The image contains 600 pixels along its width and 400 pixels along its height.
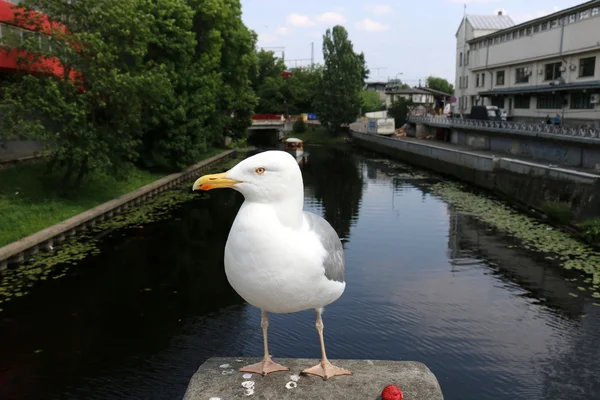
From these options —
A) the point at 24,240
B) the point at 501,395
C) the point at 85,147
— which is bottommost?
the point at 501,395

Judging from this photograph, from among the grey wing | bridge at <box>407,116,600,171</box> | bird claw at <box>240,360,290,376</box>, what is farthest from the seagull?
bridge at <box>407,116,600,171</box>

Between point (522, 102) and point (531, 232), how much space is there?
99.2 ft

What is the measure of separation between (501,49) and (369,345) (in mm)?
45199

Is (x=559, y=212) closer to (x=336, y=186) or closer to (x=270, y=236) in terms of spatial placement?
(x=336, y=186)

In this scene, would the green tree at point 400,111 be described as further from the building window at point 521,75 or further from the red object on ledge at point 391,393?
the red object on ledge at point 391,393

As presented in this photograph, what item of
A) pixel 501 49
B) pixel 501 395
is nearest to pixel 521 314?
pixel 501 395

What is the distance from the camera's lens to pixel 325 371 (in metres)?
5.98

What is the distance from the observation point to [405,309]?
12.5 m

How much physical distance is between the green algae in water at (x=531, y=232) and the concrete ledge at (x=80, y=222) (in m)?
15.2

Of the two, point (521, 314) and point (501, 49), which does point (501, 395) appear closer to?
point (521, 314)

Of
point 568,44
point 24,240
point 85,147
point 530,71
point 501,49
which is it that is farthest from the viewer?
point 501,49

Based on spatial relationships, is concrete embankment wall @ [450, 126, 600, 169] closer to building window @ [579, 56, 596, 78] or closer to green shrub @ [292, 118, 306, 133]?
building window @ [579, 56, 596, 78]

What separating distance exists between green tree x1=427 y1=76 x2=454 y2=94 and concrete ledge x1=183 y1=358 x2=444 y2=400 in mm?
108364

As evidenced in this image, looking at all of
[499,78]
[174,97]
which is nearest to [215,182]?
[174,97]
